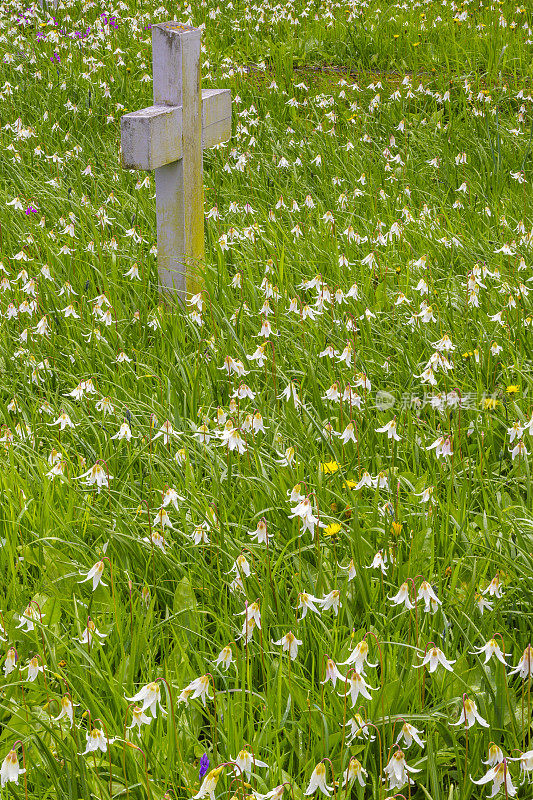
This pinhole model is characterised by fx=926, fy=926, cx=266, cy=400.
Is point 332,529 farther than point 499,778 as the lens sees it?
Yes

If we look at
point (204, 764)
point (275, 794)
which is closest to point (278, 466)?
point (204, 764)

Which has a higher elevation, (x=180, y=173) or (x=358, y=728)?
(x=180, y=173)

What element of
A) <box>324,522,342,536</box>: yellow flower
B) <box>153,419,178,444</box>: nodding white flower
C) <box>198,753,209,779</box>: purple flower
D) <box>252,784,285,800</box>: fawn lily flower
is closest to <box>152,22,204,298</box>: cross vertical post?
<box>153,419,178,444</box>: nodding white flower

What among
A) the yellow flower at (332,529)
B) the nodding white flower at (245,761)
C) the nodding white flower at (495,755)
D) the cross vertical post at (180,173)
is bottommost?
the nodding white flower at (495,755)

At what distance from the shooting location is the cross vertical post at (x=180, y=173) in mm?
3930

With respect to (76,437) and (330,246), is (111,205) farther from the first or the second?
(76,437)

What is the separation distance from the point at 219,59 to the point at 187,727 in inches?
277

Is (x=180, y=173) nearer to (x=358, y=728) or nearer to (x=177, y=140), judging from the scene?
(x=177, y=140)

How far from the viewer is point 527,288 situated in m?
3.92

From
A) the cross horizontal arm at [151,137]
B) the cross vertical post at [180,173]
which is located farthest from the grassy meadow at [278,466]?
the cross horizontal arm at [151,137]

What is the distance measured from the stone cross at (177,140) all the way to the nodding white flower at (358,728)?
8.45 feet

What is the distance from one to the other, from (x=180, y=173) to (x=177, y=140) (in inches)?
6.1

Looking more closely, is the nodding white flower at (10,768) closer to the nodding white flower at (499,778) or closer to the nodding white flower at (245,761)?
the nodding white flower at (245,761)

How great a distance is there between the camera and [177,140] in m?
4.03
